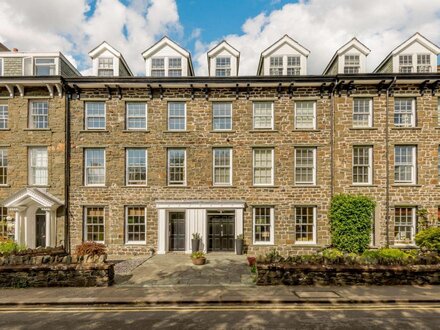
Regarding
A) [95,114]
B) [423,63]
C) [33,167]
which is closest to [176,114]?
[95,114]

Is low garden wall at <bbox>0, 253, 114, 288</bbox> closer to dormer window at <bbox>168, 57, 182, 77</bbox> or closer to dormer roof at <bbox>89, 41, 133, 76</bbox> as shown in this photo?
dormer window at <bbox>168, 57, 182, 77</bbox>

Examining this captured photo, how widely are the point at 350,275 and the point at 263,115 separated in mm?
11170

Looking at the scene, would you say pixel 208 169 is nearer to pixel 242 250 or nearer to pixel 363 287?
pixel 242 250

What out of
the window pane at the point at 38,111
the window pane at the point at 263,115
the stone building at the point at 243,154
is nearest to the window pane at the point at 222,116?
the stone building at the point at 243,154

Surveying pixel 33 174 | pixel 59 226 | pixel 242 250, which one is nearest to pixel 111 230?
pixel 59 226

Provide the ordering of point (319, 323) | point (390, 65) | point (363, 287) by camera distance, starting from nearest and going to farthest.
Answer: point (319, 323) < point (363, 287) < point (390, 65)

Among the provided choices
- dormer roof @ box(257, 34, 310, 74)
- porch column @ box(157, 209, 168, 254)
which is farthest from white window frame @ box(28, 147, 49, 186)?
dormer roof @ box(257, 34, 310, 74)

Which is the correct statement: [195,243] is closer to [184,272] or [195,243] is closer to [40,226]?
[184,272]

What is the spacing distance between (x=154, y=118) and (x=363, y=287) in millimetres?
14926

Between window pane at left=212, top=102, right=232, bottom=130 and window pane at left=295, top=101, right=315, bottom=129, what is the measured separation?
15.0ft

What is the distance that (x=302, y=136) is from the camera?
1766 cm

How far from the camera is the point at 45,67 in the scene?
18.5m

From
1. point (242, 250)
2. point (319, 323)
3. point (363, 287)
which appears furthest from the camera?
point (242, 250)

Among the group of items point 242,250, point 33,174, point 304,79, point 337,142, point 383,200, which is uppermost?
point 304,79
